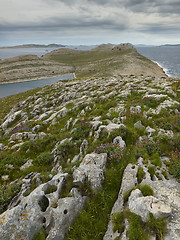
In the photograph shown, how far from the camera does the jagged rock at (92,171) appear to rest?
302 inches

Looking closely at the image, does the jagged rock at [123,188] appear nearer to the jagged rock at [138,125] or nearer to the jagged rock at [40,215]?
the jagged rock at [40,215]

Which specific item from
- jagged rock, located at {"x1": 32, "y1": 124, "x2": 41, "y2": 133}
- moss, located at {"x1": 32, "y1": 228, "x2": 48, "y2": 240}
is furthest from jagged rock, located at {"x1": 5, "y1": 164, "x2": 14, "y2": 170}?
jagged rock, located at {"x1": 32, "y1": 124, "x2": 41, "y2": 133}

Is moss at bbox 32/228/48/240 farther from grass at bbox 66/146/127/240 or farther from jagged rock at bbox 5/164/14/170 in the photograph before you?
jagged rock at bbox 5/164/14/170

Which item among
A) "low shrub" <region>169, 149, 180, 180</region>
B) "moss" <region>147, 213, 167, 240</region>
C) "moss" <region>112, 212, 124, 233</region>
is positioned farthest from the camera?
"low shrub" <region>169, 149, 180, 180</region>

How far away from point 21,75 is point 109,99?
13341 cm

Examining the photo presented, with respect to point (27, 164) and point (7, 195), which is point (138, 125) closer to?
point (27, 164)

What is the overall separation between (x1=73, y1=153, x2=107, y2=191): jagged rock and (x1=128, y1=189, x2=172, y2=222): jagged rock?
86.1 inches

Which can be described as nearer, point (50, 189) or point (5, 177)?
point (50, 189)

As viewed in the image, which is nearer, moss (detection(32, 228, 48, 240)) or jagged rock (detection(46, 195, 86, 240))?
moss (detection(32, 228, 48, 240))

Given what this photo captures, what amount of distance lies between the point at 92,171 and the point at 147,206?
358 centimetres

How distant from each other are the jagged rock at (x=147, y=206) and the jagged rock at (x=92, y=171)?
219 centimetres

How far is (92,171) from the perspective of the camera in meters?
8.16

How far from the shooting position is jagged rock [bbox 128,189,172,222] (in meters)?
5.29

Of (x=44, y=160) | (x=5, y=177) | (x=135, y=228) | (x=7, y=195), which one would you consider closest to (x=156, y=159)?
(x=135, y=228)
